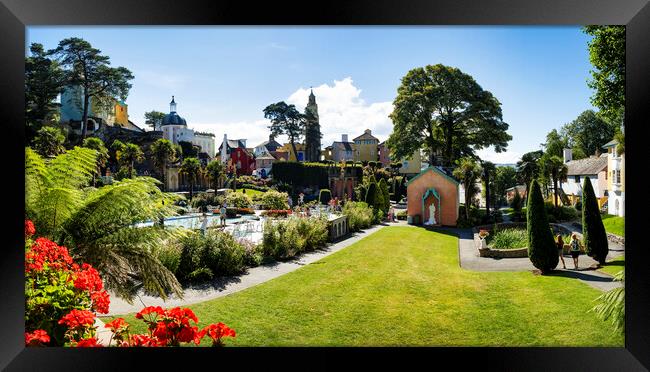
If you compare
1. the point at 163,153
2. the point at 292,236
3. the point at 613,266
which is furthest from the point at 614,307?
the point at 163,153

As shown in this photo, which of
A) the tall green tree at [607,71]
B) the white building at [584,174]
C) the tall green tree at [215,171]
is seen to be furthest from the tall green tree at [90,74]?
the white building at [584,174]

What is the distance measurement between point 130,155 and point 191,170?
665 mm

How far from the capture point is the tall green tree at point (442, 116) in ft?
17.1

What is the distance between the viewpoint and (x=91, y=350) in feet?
9.56

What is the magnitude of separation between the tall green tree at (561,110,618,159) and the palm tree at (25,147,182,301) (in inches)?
168

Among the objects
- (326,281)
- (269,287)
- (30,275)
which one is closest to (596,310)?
(326,281)

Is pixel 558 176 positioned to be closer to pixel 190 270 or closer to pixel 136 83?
pixel 190 270

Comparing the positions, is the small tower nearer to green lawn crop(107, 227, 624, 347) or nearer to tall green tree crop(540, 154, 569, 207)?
green lawn crop(107, 227, 624, 347)

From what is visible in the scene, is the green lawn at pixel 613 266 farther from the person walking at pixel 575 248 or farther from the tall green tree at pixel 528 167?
the tall green tree at pixel 528 167

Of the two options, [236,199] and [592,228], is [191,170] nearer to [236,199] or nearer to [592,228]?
[236,199]

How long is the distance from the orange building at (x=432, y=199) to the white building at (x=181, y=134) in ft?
11.8

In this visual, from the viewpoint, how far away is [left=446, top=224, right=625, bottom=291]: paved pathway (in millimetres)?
4000
